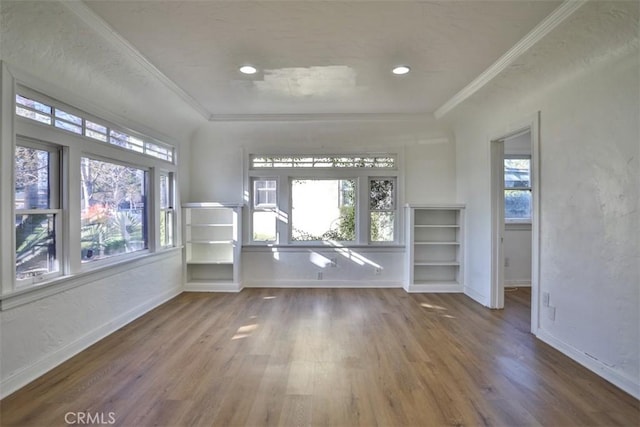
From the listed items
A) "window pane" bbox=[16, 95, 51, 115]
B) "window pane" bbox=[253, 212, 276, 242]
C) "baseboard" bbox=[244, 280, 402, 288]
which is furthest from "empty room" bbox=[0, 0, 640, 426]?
"window pane" bbox=[253, 212, 276, 242]

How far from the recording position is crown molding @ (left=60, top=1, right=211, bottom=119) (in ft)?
6.76

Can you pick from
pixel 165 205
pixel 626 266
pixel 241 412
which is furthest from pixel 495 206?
pixel 165 205

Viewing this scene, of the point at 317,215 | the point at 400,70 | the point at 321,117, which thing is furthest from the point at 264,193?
the point at 400,70

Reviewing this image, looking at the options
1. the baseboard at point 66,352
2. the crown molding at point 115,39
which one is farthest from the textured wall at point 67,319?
the crown molding at point 115,39

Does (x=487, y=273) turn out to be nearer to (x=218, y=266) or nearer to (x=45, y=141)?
(x=218, y=266)

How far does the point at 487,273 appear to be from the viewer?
401 cm

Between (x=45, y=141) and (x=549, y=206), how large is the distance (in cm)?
460

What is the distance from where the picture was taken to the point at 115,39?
242 cm

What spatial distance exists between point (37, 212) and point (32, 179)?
27 centimetres

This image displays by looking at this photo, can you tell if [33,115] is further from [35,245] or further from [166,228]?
[166,228]

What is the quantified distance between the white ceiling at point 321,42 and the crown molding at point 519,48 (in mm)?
59

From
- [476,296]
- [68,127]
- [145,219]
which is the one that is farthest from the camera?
[476,296]

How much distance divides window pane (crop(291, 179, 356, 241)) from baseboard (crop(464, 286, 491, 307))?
1928 millimetres

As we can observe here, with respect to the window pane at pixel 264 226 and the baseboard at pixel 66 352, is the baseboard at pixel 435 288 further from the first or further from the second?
the baseboard at pixel 66 352
